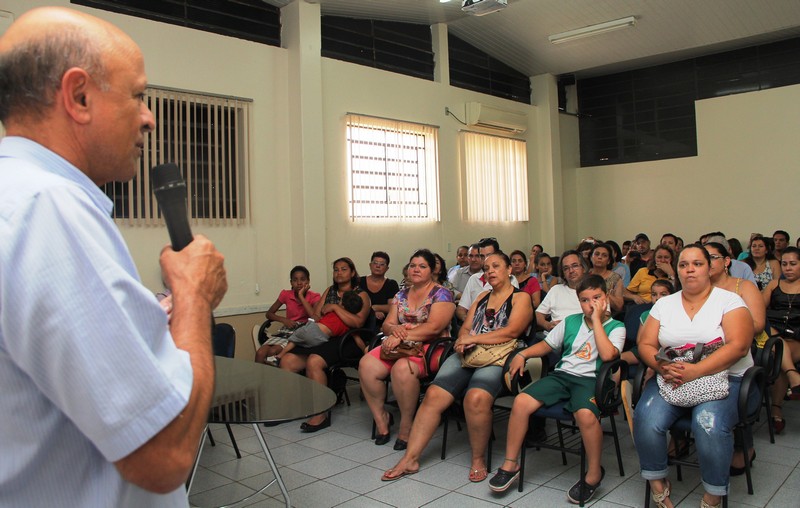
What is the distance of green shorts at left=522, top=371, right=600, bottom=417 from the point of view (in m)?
3.26

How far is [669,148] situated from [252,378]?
869cm

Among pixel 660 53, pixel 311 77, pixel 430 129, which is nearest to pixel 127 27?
pixel 311 77

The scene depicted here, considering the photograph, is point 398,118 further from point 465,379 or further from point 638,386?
point 638,386

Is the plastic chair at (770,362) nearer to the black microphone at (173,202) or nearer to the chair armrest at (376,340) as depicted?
the chair armrest at (376,340)

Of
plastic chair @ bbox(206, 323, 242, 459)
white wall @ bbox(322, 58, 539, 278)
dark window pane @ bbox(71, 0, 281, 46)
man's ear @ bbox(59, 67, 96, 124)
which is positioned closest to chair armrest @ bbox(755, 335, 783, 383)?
plastic chair @ bbox(206, 323, 242, 459)

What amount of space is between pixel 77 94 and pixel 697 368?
2919 mm

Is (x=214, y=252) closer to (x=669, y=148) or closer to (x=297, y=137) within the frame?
(x=297, y=137)

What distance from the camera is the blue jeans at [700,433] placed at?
280cm

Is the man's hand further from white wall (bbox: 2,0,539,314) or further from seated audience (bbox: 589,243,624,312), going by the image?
white wall (bbox: 2,0,539,314)

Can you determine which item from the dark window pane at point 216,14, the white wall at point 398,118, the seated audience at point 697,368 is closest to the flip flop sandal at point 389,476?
the seated audience at point 697,368

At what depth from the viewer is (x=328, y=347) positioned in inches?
192

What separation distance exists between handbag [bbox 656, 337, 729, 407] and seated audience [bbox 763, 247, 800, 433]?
137 cm

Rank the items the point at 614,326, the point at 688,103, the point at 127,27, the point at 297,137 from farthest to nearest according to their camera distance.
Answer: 1. the point at 688,103
2. the point at 297,137
3. the point at 127,27
4. the point at 614,326

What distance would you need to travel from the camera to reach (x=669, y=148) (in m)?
9.88
